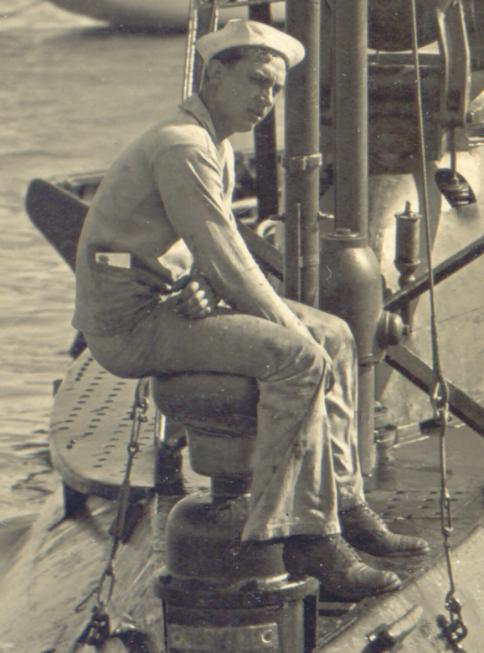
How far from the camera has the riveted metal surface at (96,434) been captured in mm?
8555

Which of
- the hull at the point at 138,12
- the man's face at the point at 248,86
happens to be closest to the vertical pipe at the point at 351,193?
the man's face at the point at 248,86

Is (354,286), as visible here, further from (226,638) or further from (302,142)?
(226,638)

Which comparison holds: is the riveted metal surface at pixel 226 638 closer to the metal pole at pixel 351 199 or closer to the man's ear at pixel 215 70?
the metal pole at pixel 351 199

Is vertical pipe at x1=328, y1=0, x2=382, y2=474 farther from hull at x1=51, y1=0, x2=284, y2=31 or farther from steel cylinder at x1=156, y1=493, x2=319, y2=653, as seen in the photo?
hull at x1=51, y1=0, x2=284, y2=31

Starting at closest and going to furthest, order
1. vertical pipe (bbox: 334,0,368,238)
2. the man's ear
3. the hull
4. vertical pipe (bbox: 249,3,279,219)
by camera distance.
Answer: the man's ear < vertical pipe (bbox: 334,0,368,238) < vertical pipe (bbox: 249,3,279,219) < the hull

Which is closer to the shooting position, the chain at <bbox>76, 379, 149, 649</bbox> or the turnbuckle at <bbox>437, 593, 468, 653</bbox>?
the turnbuckle at <bbox>437, 593, 468, 653</bbox>

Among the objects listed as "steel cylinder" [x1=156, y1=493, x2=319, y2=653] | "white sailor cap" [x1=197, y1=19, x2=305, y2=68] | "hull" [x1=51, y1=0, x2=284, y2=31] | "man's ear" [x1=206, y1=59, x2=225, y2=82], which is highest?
"white sailor cap" [x1=197, y1=19, x2=305, y2=68]

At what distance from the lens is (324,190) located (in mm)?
9164

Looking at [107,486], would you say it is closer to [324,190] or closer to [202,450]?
[324,190]

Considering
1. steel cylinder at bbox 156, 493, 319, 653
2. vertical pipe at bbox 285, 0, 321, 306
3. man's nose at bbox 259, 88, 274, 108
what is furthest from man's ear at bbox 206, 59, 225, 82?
steel cylinder at bbox 156, 493, 319, 653

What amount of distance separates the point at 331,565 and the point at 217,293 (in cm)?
94

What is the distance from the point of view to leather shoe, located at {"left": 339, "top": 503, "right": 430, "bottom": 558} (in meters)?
6.83

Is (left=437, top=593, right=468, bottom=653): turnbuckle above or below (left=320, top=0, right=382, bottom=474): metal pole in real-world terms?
below

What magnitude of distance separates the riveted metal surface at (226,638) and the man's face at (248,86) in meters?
A: 1.52
